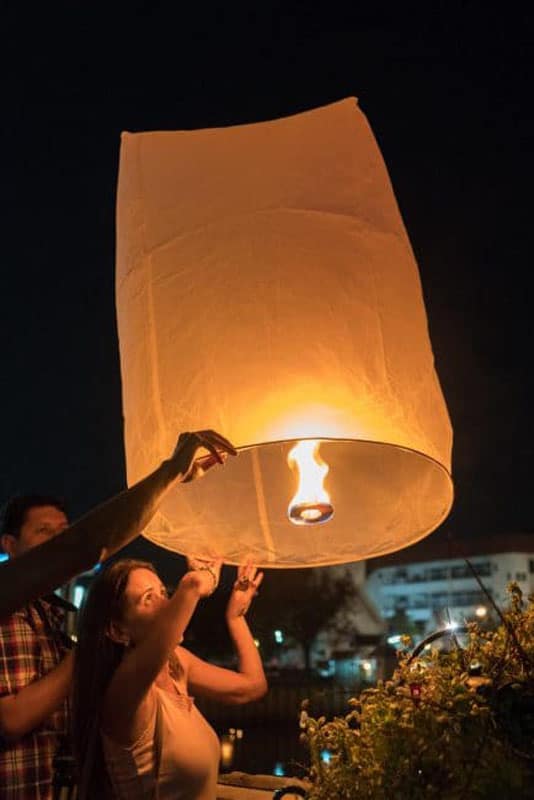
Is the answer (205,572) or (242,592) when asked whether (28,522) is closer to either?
(205,572)

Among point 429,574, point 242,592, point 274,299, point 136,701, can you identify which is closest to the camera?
point 274,299

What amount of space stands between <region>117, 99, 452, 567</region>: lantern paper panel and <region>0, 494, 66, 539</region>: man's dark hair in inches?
20.0

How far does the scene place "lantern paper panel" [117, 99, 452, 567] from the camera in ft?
6.33

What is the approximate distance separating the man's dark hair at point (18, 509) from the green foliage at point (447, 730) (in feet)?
4.19

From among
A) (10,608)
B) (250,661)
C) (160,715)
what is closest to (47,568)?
(10,608)

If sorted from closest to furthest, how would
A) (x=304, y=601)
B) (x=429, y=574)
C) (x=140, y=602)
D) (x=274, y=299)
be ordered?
(x=274, y=299) < (x=140, y=602) < (x=304, y=601) < (x=429, y=574)

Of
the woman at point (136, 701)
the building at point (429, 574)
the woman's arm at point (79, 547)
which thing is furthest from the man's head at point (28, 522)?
the building at point (429, 574)

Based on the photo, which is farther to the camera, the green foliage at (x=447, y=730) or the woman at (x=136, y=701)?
the woman at (x=136, y=701)

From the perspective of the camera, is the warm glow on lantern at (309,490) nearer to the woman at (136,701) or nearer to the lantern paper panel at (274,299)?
the lantern paper panel at (274,299)

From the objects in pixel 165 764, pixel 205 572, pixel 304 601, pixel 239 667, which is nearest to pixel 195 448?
pixel 205 572

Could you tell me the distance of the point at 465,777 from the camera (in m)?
1.38

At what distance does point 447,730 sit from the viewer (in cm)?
147

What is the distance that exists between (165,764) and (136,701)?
0.20 metres

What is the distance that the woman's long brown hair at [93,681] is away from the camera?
2.12 m
